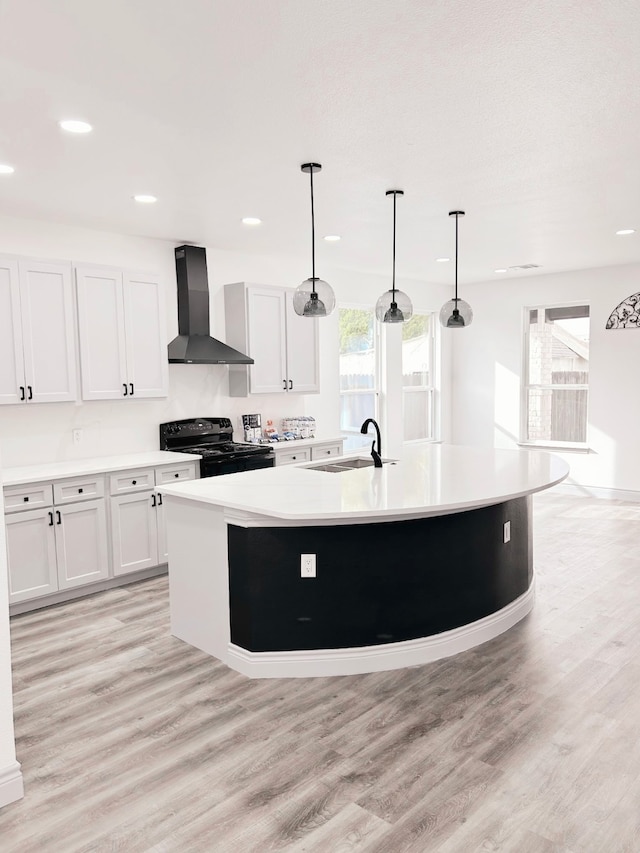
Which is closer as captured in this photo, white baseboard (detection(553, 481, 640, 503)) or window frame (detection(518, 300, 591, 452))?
white baseboard (detection(553, 481, 640, 503))

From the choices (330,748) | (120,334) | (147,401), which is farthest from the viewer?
(147,401)

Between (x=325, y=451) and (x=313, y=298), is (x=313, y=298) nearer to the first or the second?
(x=313, y=298)

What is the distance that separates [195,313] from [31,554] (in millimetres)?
2420

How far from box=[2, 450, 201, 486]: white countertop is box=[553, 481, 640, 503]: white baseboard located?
4.93 meters

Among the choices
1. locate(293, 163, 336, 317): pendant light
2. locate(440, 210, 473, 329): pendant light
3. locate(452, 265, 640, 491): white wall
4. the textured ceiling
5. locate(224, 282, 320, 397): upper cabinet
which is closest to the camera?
the textured ceiling

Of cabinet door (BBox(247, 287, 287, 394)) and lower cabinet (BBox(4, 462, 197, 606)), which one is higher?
cabinet door (BBox(247, 287, 287, 394))

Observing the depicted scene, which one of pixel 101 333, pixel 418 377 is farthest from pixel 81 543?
pixel 418 377

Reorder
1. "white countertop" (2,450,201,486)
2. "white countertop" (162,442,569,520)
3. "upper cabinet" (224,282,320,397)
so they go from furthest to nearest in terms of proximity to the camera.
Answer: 1. "upper cabinet" (224,282,320,397)
2. "white countertop" (2,450,201,486)
3. "white countertop" (162,442,569,520)

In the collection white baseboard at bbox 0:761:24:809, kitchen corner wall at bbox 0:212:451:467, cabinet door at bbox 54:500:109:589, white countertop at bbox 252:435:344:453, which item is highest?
kitchen corner wall at bbox 0:212:451:467

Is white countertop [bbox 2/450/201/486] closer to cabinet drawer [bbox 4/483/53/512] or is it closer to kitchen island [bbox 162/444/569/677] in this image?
cabinet drawer [bbox 4/483/53/512]

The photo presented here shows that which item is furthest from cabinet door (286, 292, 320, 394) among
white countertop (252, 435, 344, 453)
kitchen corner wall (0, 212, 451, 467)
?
white countertop (252, 435, 344, 453)

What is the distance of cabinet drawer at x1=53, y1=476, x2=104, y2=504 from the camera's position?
14.2 ft

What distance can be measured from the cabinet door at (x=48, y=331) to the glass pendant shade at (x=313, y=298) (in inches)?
72.3

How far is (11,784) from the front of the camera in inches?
92.0
